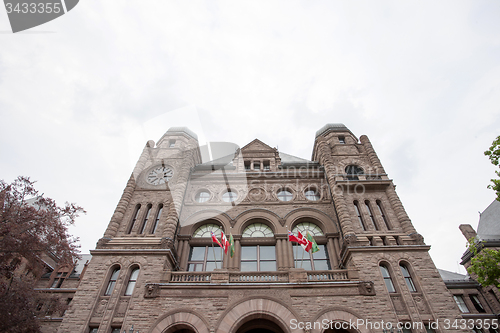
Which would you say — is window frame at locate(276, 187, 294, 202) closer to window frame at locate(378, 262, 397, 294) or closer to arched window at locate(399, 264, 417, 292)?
window frame at locate(378, 262, 397, 294)

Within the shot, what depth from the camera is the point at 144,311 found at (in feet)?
48.9

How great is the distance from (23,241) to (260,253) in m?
13.1

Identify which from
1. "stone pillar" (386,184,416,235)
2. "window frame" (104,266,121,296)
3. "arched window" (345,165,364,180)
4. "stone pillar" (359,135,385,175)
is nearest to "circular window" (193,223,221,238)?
"window frame" (104,266,121,296)

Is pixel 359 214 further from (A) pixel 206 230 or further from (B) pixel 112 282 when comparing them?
(B) pixel 112 282

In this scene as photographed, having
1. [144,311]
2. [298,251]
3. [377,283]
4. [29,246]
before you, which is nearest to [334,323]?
[377,283]

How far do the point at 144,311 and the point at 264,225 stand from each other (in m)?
9.54

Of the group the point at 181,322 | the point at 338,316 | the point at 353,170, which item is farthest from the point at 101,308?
the point at 353,170

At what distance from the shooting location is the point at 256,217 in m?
20.9

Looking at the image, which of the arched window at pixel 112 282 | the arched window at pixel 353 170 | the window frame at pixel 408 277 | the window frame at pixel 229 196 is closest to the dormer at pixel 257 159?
the window frame at pixel 229 196

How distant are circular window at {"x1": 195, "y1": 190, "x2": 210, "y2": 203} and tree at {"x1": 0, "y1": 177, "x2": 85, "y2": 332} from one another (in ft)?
29.9

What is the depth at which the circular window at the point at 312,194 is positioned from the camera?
893 inches

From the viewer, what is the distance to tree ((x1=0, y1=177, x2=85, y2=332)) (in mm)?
12773

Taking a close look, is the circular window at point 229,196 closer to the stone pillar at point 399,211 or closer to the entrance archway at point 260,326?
the entrance archway at point 260,326

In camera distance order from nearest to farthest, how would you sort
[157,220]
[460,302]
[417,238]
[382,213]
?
[417,238], [382,213], [157,220], [460,302]
